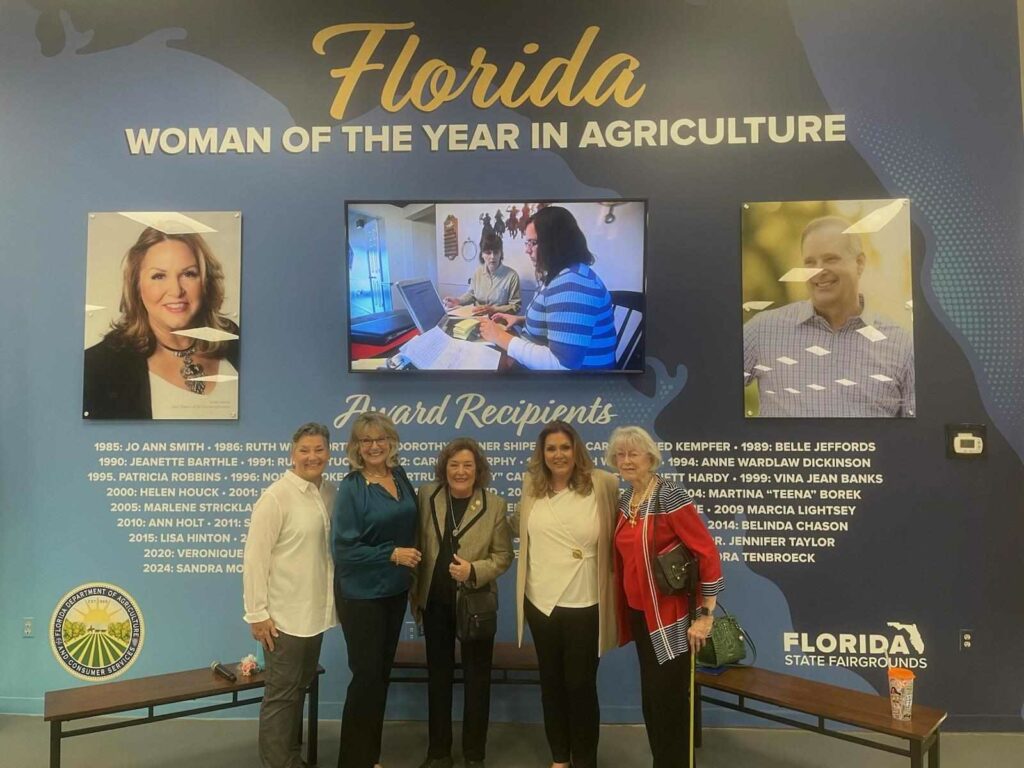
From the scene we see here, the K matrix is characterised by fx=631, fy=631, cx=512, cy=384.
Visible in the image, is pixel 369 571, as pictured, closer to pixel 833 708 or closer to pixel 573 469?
pixel 573 469

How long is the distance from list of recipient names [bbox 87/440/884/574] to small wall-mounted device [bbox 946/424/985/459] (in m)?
0.37

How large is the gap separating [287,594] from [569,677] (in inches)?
42.8

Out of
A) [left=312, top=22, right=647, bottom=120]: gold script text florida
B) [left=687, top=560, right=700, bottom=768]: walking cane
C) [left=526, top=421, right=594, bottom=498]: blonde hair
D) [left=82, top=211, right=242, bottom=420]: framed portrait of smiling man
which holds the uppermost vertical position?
[left=312, top=22, right=647, bottom=120]: gold script text florida

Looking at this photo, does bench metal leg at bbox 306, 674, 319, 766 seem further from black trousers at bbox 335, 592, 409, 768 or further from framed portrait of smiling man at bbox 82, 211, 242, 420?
framed portrait of smiling man at bbox 82, 211, 242, 420

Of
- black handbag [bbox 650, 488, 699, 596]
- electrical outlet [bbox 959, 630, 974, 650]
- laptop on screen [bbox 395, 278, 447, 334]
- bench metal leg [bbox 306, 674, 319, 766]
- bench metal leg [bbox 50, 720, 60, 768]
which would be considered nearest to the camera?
black handbag [bbox 650, 488, 699, 596]

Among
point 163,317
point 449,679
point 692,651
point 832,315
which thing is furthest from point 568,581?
point 163,317

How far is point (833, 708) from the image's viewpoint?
2.41 meters

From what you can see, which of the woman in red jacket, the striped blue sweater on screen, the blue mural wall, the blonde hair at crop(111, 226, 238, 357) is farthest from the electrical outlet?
the blonde hair at crop(111, 226, 238, 357)

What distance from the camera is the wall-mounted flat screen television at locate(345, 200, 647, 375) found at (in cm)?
309

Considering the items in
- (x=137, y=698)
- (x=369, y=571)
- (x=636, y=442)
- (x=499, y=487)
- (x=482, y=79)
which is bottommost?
(x=137, y=698)

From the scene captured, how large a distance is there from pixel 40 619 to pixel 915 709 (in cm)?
402

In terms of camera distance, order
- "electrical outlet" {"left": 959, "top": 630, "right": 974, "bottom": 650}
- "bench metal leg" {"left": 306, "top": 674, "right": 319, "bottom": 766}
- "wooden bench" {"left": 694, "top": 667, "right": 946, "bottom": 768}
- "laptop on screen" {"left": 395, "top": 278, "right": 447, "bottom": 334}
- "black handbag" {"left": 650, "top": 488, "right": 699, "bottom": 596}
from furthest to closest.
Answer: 1. "laptop on screen" {"left": 395, "top": 278, "right": 447, "bottom": 334}
2. "electrical outlet" {"left": 959, "top": 630, "right": 974, "bottom": 650}
3. "bench metal leg" {"left": 306, "top": 674, "right": 319, "bottom": 766}
4. "wooden bench" {"left": 694, "top": 667, "right": 946, "bottom": 768}
5. "black handbag" {"left": 650, "top": 488, "right": 699, "bottom": 596}

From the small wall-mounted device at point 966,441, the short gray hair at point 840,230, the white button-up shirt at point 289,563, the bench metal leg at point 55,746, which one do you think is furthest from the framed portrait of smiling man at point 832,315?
the bench metal leg at point 55,746

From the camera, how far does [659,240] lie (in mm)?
3211
